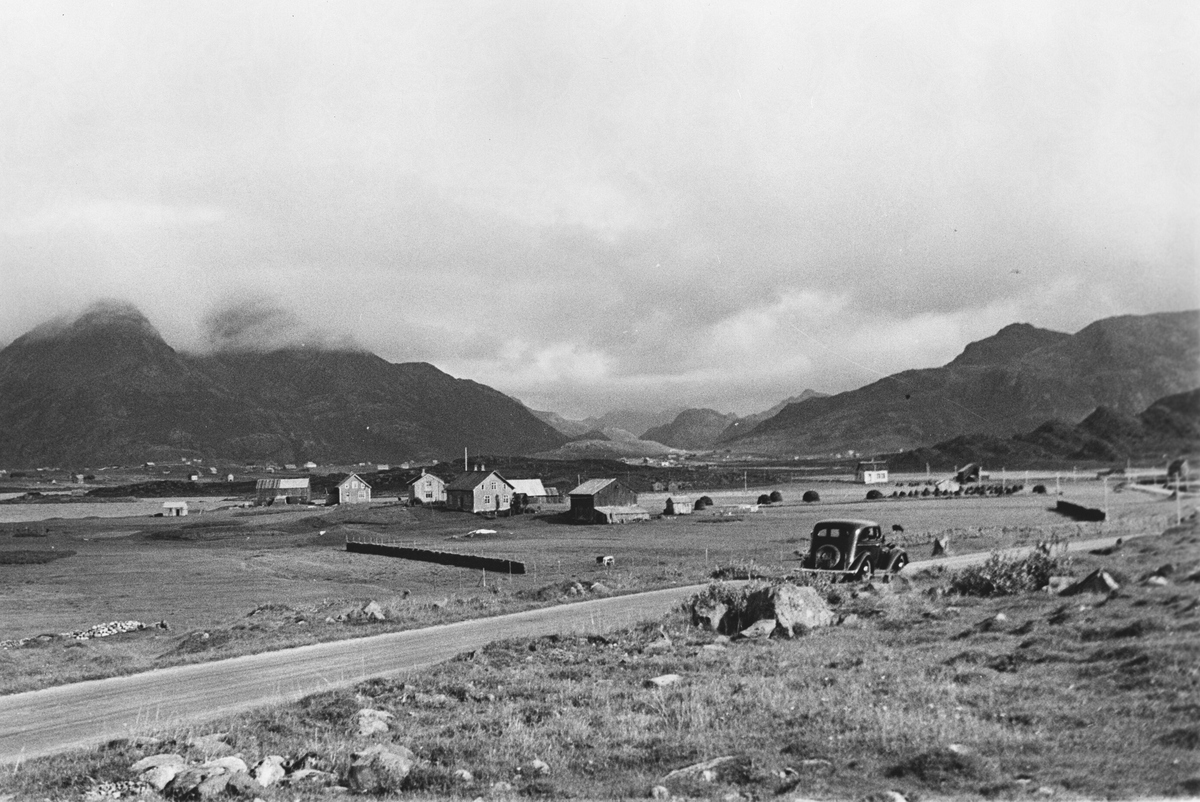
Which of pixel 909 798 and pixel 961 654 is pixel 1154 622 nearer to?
pixel 961 654

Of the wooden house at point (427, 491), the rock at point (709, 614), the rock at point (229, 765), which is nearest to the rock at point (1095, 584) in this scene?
the rock at point (709, 614)

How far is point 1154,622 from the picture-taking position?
50.0 ft

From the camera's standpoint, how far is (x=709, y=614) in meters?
25.3

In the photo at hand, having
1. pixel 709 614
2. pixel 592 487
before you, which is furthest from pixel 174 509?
pixel 709 614

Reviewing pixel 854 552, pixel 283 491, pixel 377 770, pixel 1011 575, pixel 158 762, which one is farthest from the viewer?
pixel 283 491

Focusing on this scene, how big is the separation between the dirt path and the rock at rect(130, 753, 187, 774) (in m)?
3.53

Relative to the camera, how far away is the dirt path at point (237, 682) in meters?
18.5

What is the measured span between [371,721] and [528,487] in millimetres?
120823

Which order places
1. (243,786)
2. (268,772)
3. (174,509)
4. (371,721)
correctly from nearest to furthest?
(243,786) < (268,772) < (371,721) < (174,509)

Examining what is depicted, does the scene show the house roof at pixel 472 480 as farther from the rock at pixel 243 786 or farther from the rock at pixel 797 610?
the rock at pixel 243 786

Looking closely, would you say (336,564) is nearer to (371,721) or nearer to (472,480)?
(371,721)

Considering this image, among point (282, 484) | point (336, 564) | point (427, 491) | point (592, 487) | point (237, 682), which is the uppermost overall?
point (592, 487)

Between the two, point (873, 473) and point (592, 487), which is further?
point (873, 473)

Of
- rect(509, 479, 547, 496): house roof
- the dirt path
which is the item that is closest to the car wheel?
the dirt path
